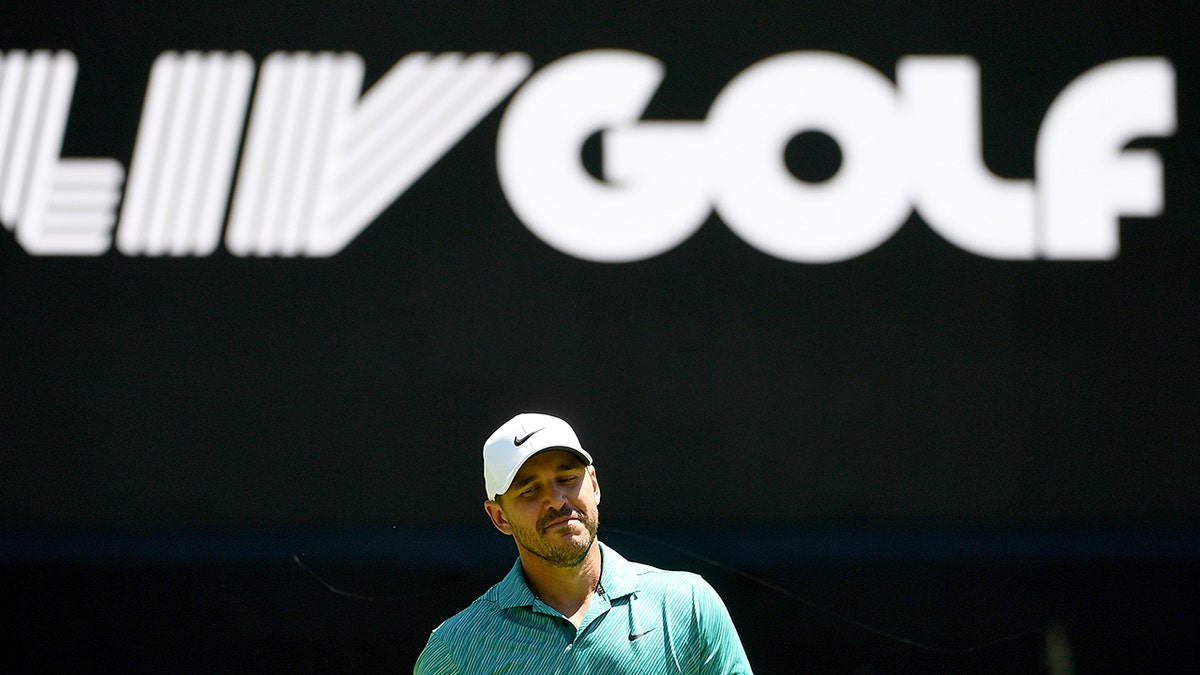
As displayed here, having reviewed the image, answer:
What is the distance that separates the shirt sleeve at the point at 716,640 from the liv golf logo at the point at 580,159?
1967 mm

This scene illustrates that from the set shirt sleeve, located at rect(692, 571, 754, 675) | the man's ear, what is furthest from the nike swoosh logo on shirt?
the man's ear

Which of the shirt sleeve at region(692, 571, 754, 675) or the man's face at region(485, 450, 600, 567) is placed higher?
the man's face at region(485, 450, 600, 567)

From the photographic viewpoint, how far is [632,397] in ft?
14.8

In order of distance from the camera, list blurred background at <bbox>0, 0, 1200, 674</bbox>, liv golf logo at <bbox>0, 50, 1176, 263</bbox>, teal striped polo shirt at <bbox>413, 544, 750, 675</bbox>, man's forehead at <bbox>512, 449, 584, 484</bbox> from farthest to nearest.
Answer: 1. liv golf logo at <bbox>0, 50, 1176, 263</bbox>
2. blurred background at <bbox>0, 0, 1200, 674</bbox>
3. man's forehead at <bbox>512, 449, 584, 484</bbox>
4. teal striped polo shirt at <bbox>413, 544, 750, 675</bbox>

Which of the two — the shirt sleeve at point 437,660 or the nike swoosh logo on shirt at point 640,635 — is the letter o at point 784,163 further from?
the shirt sleeve at point 437,660

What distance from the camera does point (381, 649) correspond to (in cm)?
437

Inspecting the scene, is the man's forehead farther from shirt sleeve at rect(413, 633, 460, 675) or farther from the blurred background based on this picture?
the blurred background

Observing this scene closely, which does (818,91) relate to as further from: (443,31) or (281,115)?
(281,115)

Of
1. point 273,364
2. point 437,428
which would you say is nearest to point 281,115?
point 273,364

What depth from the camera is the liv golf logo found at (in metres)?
4.55

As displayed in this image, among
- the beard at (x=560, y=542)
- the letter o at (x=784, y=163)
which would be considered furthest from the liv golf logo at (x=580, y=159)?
the beard at (x=560, y=542)

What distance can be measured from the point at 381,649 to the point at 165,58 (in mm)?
2327

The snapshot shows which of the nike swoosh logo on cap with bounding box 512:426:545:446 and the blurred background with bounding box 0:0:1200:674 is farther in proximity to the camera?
the blurred background with bounding box 0:0:1200:674

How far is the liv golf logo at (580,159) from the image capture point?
455cm
